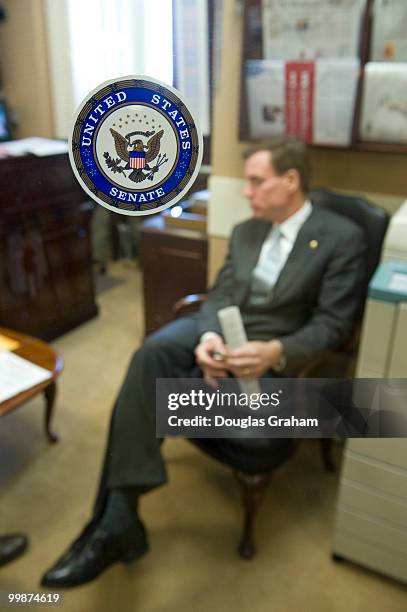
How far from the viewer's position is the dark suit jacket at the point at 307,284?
0.94 meters

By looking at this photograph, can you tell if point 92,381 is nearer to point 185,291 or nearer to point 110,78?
point 185,291

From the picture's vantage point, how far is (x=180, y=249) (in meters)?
0.87

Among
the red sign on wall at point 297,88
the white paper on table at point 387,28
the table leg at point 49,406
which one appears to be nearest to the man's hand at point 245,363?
the red sign on wall at point 297,88

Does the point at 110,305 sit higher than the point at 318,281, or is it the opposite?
the point at 318,281

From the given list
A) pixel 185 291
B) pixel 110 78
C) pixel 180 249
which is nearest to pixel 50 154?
pixel 110 78

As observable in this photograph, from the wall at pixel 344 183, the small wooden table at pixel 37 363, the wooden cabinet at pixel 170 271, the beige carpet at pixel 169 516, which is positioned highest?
the wall at pixel 344 183

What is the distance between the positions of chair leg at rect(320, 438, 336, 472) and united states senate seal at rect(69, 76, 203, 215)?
1042mm

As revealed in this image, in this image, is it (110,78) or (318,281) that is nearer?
(110,78)

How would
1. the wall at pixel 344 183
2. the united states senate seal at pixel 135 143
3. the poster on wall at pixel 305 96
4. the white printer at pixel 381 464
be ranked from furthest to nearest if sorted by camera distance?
1. the wall at pixel 344 183
2. the poster on wall at pixel 305 96
3. the white printer at pixel 381 464
4. the united states senate seal at pixel 135 143

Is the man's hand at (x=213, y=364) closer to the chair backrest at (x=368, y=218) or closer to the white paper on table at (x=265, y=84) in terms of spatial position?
the white paper on table at (x=265, y=84)

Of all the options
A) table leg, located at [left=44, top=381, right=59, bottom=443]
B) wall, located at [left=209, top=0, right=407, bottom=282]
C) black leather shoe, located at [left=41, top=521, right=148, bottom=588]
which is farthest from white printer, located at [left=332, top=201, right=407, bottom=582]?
table leg, located at [left=44, top=381, right=59, bottom=443]

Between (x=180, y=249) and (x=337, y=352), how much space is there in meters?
0.34

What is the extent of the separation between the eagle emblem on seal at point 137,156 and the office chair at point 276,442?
20.5 inches

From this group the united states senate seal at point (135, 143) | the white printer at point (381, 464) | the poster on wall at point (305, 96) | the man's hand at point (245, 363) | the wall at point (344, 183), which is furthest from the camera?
the wall at point (344, 183)
